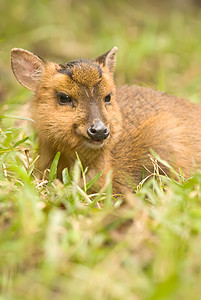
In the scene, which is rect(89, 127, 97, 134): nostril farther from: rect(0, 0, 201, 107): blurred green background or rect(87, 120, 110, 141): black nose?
rect(0, 0, 201, 107): blurred green background

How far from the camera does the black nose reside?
4.74m

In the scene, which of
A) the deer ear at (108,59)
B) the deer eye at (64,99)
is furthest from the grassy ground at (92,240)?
the deer ear at (108,59)

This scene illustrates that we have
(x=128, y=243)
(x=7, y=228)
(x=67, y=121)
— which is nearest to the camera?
(x=128, y=243)

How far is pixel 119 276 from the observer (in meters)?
2.94

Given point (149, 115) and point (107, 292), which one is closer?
point (107, 292)

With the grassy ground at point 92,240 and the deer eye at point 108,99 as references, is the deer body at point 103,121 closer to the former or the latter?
the deer eye at point 108,99

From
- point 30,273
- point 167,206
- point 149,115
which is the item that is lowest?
point 30,273

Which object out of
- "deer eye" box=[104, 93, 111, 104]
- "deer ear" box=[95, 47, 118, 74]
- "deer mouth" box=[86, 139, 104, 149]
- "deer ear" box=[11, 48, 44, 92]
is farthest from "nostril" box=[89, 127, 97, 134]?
"deer ear" box=[95, 47, 118, 74]

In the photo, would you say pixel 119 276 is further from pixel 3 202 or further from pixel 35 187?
pixel 35 187

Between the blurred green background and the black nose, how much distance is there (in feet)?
11.2

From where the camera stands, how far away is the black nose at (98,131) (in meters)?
4.74

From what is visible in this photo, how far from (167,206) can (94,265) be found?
0.84 metres

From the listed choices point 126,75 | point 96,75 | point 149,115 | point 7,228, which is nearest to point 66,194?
point 7,228

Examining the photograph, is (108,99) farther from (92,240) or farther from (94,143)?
(92,240)
